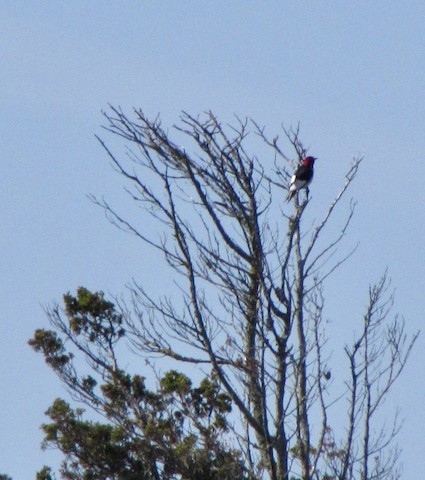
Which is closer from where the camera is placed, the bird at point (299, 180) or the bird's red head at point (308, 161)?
the bird at point (299, 180)

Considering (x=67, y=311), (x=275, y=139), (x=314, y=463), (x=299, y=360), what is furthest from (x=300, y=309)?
(x=67, y=311)

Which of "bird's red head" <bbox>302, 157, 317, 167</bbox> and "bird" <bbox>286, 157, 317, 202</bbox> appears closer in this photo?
"bird" <bbox>286, 157, 317, 202</bbox>

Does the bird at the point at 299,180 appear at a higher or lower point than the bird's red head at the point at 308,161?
lower

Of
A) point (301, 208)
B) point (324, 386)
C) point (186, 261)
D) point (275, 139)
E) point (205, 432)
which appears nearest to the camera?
point (186, 261)

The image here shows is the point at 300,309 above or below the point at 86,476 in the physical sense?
below

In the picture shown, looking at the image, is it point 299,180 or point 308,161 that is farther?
point 308,161

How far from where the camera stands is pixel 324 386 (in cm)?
864

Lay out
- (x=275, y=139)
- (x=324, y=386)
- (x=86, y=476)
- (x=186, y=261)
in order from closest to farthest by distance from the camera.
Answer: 1. (x=186, y=261)
2. (x=324, y=386)
3. (x=275, y=139)
4. (x=86, y=476)

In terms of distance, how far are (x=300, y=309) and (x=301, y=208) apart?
2.73 feet

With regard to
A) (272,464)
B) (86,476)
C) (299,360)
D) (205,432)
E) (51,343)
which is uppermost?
(51,343)

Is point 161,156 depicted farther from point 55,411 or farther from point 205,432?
point 55,411

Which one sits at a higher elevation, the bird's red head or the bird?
the bird's red head

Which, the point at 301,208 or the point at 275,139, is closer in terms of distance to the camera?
the point at 301,208

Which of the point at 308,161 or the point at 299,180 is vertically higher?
the point at 308,161
